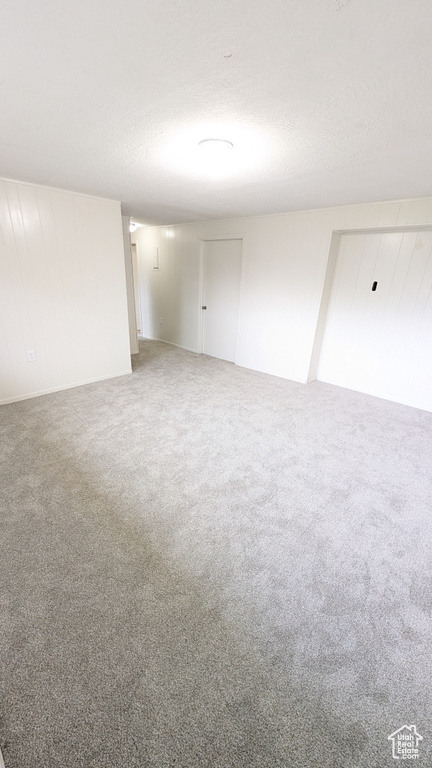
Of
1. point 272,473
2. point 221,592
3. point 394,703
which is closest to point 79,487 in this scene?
point 221,592

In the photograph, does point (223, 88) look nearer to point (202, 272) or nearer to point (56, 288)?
point (56, 288)

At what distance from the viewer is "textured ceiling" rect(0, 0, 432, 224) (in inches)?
36.3

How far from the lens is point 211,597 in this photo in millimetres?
1410

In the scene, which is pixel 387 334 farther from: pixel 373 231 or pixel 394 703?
pixel 394 703

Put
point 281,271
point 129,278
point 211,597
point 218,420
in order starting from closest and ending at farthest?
point 211,597, point 218,420, point 281,271, point 129,278

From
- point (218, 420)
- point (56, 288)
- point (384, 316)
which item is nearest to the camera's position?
point (218, 420)

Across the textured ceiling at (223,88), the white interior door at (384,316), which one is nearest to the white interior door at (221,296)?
the white interior door at (384,316)

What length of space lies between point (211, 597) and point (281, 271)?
3.81m

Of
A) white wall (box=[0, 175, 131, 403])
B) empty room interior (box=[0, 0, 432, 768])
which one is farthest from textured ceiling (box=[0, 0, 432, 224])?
white wall (box=[0, 175, 131, 403])

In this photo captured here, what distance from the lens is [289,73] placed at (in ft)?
3.85

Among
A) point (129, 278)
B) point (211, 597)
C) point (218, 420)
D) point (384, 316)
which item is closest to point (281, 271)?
point (384, 316)

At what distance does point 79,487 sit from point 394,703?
6.46 feet

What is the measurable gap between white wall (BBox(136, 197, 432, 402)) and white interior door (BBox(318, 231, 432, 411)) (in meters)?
0.24

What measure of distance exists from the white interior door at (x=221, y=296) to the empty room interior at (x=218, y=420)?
800 millimetres
